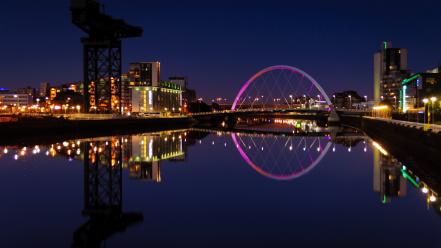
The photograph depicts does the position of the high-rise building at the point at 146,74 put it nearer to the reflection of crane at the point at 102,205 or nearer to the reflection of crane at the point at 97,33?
the reflection of crane at the point at 97,33

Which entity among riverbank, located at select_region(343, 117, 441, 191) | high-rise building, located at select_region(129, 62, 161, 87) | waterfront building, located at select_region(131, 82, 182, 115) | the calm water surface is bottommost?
the calm water surface

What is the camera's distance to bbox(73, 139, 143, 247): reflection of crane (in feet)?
28.7

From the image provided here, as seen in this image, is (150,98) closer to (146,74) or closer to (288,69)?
(146,74)

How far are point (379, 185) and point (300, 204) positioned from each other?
4385mm

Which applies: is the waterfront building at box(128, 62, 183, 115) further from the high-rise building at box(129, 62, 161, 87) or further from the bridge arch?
the bridge arch

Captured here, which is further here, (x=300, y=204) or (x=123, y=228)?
(x=300, y=204)

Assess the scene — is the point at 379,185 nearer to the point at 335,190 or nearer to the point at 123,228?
the point at 335,190

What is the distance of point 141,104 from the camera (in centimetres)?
12100

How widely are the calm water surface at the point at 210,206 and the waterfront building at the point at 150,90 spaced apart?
3862 inches

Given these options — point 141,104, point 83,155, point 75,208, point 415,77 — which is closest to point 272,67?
point 415,77

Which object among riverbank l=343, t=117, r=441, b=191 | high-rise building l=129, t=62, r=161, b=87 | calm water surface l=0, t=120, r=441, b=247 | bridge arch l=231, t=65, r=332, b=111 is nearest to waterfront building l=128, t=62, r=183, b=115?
high-rise building l=129, t=62, r=161, b=87

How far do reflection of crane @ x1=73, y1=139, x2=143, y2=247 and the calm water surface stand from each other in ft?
0.10

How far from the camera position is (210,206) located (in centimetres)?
1149

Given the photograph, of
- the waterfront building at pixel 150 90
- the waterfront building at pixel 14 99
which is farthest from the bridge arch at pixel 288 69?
the waterfront building at pixel 14 99
